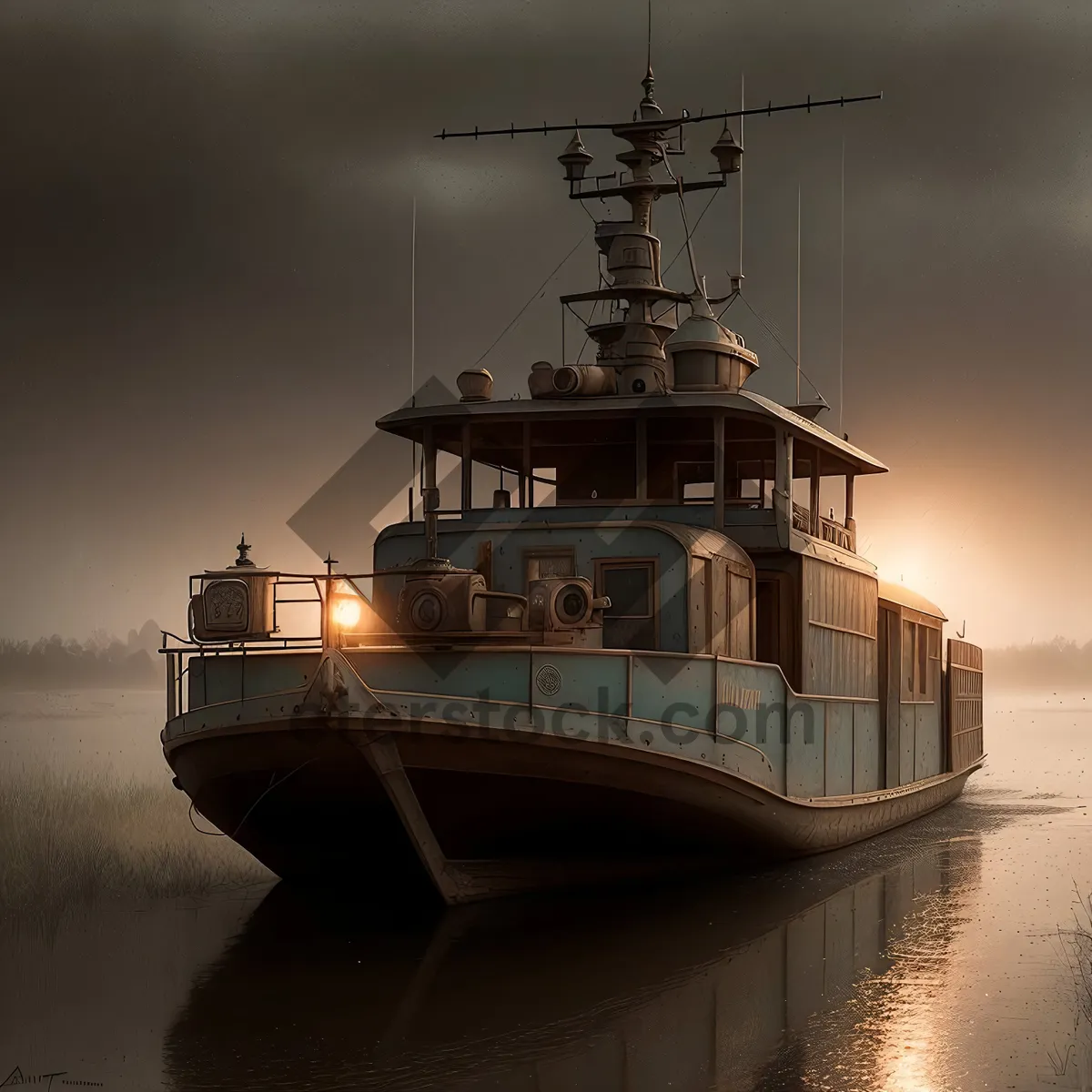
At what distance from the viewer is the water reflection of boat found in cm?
975

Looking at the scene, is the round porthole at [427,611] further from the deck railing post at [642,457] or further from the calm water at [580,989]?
the deck railing post at [642,457]

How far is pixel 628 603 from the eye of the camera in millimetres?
15594

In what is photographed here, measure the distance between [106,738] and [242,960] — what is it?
19.1 m

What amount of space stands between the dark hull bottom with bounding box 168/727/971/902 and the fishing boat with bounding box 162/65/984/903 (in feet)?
0.10

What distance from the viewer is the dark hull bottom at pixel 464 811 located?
13500 mm

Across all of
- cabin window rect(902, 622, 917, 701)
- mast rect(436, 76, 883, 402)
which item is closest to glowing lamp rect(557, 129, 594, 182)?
mast rect(436, 76, 883, 402)

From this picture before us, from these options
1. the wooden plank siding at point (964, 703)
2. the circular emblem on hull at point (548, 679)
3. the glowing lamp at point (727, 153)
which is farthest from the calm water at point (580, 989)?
the glowing lamp at point (727, 153)

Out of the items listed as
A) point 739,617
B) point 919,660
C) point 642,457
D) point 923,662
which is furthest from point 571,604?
point 923,662

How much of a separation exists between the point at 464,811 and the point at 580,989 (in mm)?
2621

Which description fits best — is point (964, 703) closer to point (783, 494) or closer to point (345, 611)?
point (783, 494)

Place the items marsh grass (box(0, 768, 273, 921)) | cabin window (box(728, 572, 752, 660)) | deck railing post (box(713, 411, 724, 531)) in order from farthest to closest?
deck railing post (box(713, 411, 724, 531)) → marsh grass (box(0, 768, 273, 921)) → cabin window (box(728, 572, 752, 660))

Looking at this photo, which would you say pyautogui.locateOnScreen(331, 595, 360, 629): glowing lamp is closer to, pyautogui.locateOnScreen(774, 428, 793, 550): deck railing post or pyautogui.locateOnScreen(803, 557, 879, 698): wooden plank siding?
pyautogui.locateOnScreen(774, 428, 793, 550): deck railing post

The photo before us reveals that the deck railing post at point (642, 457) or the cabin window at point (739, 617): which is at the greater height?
the deck railing post at point (642, 457)

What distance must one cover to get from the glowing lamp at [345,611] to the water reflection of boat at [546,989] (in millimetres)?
2793
